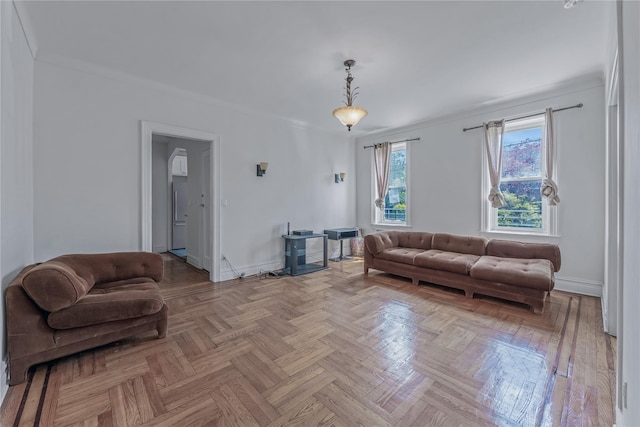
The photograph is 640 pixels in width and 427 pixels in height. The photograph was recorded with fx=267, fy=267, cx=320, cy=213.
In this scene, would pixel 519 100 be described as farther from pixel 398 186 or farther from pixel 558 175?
pixel 398 186

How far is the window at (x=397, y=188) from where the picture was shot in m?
5.53

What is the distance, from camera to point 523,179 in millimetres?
3980

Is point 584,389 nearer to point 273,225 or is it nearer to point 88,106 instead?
point 273,225

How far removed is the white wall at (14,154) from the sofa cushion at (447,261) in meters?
4.16

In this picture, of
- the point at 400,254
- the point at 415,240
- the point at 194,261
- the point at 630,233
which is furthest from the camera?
the point at 194,261

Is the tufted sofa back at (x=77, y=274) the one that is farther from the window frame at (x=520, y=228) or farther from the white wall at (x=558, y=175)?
the window frame at (x=520, y=228)

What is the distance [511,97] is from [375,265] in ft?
10.7

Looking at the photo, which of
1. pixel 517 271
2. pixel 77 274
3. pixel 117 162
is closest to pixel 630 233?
pixel 517 271

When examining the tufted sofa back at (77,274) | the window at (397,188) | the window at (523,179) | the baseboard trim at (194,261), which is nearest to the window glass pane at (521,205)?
the window at (523,179)

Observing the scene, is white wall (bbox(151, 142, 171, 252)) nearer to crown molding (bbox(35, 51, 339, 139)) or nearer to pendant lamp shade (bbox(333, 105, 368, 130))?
crown molding (bbox(35, 51, 339, 139))

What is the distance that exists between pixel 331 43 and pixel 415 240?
3.40 m

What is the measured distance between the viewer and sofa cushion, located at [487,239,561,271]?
346 centimetres

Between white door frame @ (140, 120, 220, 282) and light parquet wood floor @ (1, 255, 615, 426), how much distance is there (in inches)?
40.1

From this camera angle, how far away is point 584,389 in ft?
5.74
